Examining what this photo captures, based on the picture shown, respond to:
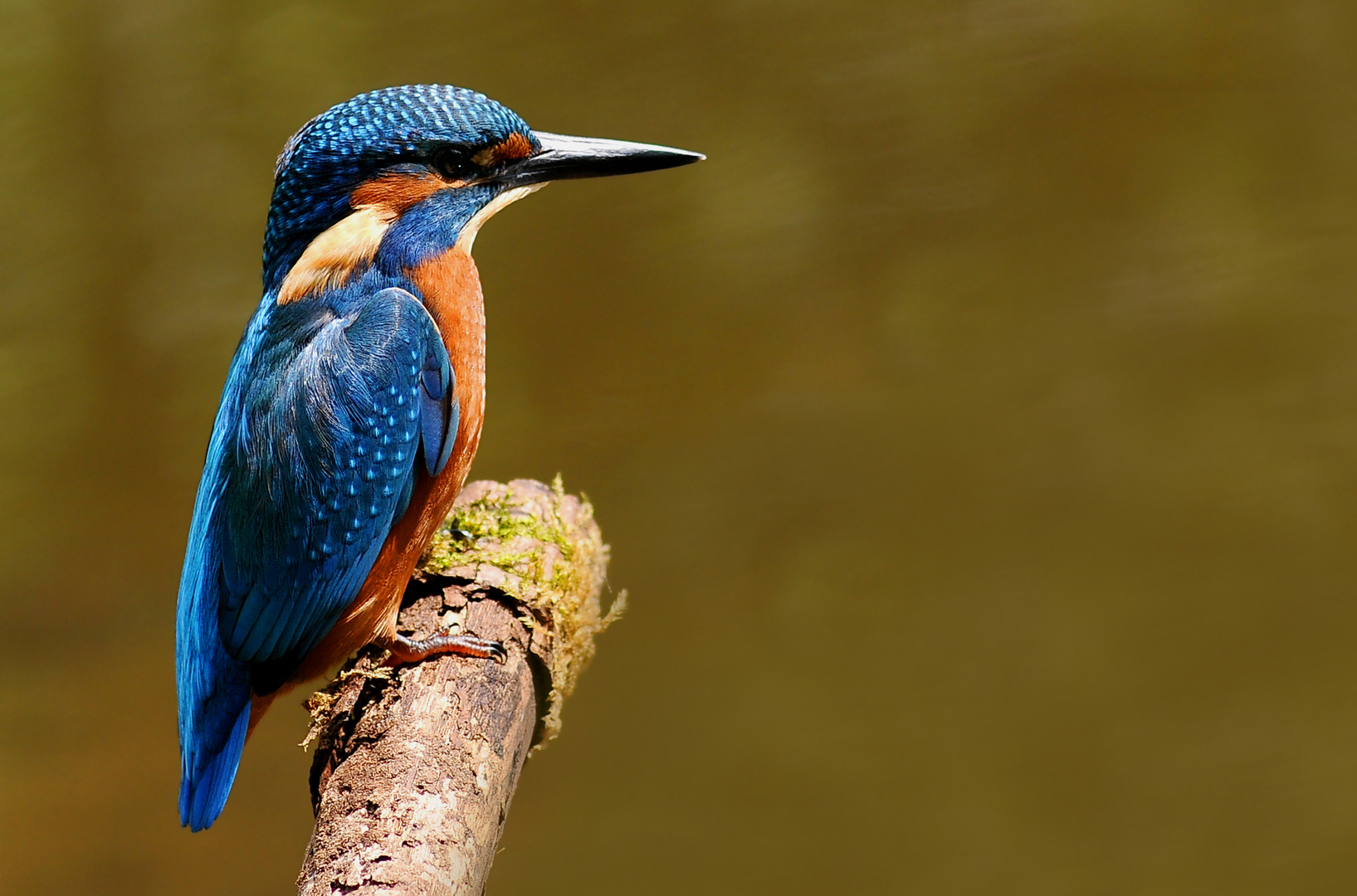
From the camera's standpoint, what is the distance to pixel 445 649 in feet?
5.18

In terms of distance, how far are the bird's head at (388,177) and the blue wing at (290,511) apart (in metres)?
0.12

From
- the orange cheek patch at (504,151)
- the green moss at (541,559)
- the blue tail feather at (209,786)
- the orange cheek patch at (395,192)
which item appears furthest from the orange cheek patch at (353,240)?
the blue tail feather at (209,786)

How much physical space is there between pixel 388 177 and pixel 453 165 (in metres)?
Result: 0.10

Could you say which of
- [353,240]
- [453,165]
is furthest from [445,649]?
[453,165]

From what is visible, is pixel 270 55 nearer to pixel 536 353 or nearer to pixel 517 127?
pixel 536 353

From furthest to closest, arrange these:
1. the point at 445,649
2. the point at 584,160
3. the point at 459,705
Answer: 1. the point at 584,160
2. the point at 445,649
3. the point at 459,705

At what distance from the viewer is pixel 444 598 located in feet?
5.74

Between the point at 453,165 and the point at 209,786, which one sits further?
the point at 453,165

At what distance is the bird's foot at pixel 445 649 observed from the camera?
5.18 feet

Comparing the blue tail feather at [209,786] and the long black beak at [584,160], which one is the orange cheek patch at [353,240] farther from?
the blue tail feather at [209,786]

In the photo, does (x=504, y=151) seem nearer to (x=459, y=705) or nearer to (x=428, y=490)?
(x=428, y=490)

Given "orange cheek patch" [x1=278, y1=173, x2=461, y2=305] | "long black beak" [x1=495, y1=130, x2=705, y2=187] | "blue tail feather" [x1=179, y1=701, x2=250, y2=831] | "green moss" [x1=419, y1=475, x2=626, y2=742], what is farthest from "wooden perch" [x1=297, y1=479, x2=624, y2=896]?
"long black beak" [x1=495, y1=130, x2=705, y2=187]

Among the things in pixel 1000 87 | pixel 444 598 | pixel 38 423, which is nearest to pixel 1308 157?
pixel 1000 87

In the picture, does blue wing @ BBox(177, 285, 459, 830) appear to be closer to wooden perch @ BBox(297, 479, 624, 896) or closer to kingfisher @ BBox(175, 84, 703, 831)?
kingfisher @ BBox(175, 84, 703, 831)
